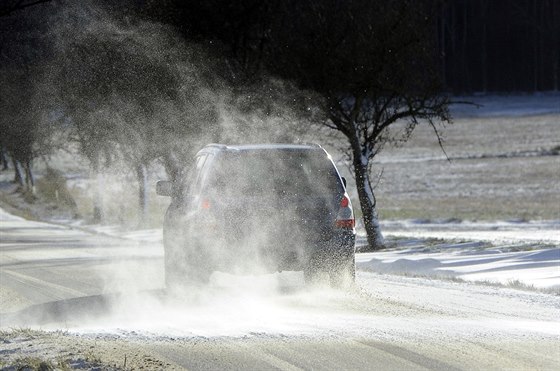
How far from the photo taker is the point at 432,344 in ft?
30.4

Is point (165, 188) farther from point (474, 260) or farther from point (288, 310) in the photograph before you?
point (474, 260)

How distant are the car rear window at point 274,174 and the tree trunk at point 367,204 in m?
10.8

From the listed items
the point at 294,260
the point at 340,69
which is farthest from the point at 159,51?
the point at 294,260

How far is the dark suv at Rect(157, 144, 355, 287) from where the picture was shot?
12602mm

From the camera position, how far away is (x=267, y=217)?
1258cm

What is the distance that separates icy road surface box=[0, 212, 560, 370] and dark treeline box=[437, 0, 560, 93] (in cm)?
9646

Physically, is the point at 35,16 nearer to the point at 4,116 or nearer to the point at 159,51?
the point at 4,116

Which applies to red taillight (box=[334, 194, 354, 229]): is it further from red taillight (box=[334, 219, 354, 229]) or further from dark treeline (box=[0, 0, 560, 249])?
dark treeline (box=[0, 0, 560, 249])

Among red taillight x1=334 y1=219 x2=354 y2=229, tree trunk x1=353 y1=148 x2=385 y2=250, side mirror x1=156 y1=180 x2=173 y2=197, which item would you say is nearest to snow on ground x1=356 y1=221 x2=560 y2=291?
tree trunk x1=353 y1=148 x2=385 y2=250

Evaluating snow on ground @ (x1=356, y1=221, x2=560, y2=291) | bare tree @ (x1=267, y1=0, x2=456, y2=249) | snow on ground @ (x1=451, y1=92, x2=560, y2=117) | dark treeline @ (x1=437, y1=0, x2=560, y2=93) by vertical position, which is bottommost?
snow on ground @ (x1=356, y1=221, x2=560, y2=291)

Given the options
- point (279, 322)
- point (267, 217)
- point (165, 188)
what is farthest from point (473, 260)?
point (279, 322)

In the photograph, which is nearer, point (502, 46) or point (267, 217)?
point (267, 217)

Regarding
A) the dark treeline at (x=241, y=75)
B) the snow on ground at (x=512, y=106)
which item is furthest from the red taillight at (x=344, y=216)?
the snow on ground at (x=512, y=106)

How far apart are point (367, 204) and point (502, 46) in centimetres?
9207
